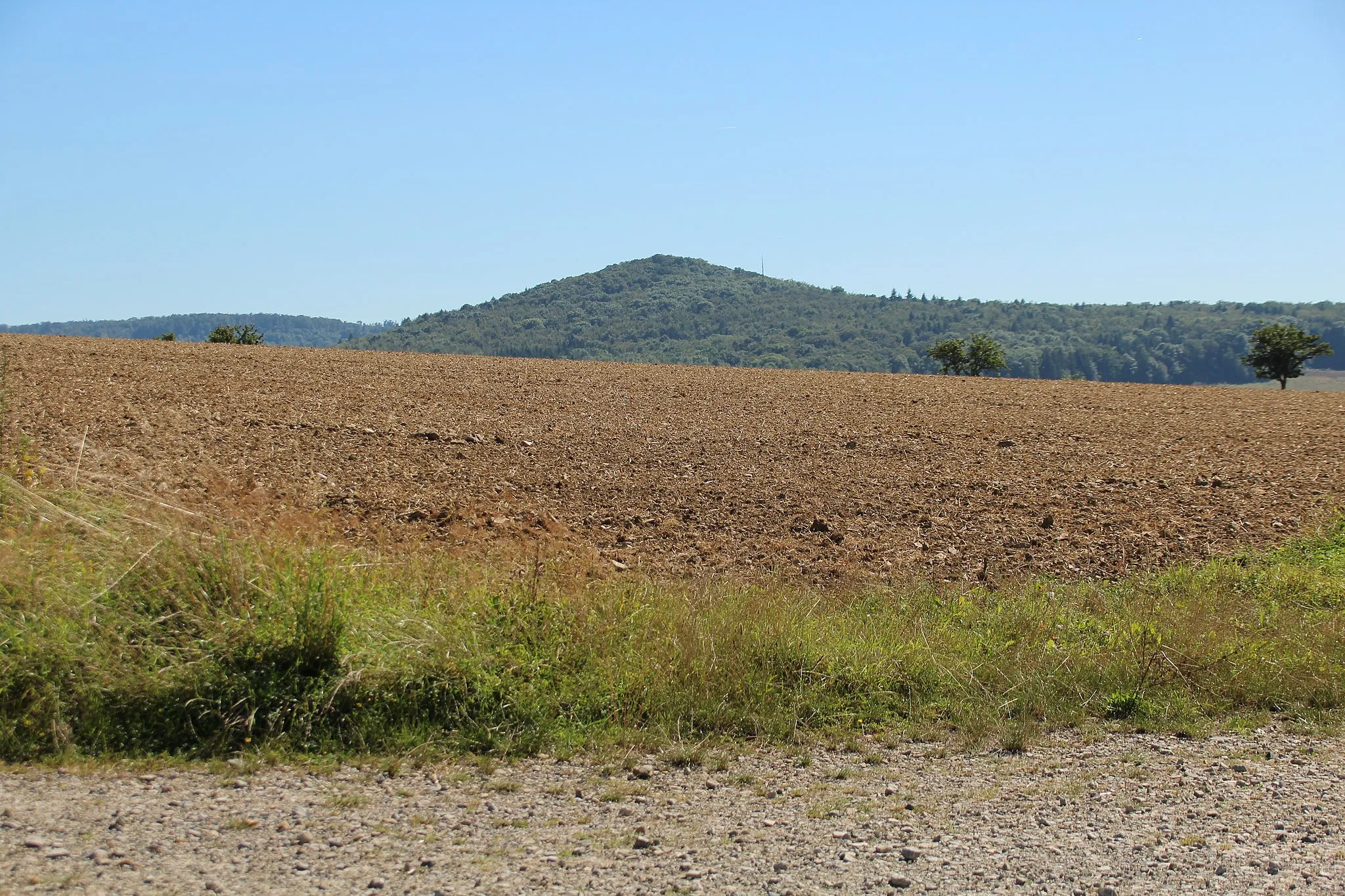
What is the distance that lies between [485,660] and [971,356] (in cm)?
5927

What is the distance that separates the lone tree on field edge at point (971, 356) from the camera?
5975 cm

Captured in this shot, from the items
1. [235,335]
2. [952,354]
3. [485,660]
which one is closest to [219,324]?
[235,335]

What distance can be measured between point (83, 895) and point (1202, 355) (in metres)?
105

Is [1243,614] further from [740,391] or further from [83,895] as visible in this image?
[740,391]

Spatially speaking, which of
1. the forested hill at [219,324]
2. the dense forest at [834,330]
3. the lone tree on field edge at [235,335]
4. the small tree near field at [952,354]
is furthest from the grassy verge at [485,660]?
the forested hill at [219,324]

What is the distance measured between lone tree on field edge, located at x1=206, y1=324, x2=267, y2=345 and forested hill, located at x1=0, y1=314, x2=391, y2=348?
1198 cm

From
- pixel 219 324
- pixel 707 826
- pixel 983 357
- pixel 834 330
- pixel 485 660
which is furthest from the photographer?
pixel 834 330

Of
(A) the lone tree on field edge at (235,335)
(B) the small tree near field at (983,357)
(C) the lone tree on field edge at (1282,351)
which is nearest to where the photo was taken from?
(C) the lone tree on field edge at (1282,351)

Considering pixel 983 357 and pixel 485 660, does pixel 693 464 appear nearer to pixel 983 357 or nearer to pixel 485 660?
pixel 485 660

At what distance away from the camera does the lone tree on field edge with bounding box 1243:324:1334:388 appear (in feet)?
149

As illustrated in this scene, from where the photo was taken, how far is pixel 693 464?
570 inches

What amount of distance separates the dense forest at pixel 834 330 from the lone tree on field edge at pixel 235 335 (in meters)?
24.9

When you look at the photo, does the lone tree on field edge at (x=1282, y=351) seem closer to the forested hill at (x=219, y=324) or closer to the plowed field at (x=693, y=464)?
the plowed field at (x=693, y=464)

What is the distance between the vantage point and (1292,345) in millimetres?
45625
